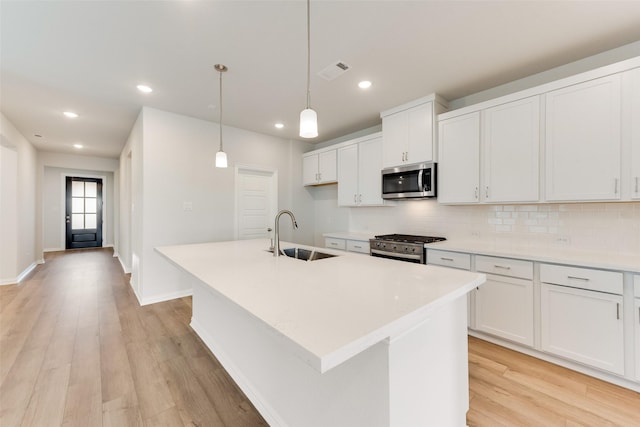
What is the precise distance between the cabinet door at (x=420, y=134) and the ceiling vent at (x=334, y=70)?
1159 mm

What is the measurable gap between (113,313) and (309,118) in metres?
3.36

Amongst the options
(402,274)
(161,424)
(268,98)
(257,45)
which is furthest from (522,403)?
(268,98)

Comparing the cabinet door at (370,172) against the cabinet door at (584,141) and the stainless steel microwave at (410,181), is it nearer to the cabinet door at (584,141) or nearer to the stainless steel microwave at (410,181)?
the stainless steel microwave at (410,181)

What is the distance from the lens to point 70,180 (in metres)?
7.81

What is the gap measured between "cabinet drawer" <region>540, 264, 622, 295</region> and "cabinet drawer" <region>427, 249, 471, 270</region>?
0.57m

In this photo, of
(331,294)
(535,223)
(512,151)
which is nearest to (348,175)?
(512,151)

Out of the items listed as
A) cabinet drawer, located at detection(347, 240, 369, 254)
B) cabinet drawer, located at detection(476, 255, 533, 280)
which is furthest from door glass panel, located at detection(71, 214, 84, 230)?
cabinet drawer, located at detection(476, 255, 533, 280)

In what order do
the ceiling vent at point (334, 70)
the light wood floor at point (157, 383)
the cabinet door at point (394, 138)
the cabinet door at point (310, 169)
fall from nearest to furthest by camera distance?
the light wood floor at point (157, 383) < the ceiling vent at point (334, 70) < the cabinet door at point (394, 138) < the cabinet door at point (310, 169)

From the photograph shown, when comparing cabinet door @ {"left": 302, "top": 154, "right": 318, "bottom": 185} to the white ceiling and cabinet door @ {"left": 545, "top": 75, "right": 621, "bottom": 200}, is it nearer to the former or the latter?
the white ceiling

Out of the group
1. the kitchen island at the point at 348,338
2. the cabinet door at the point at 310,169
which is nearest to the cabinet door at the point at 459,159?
the kitchen island at the point at 348,338

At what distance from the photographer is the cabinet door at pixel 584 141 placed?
2.04m

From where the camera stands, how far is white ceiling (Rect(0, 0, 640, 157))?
1.80 metres

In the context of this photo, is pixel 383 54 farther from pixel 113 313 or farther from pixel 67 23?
pixel 113 313

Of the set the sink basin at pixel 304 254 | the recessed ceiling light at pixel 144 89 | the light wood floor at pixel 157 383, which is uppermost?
the recessed ceiling light at pixel 144 89
